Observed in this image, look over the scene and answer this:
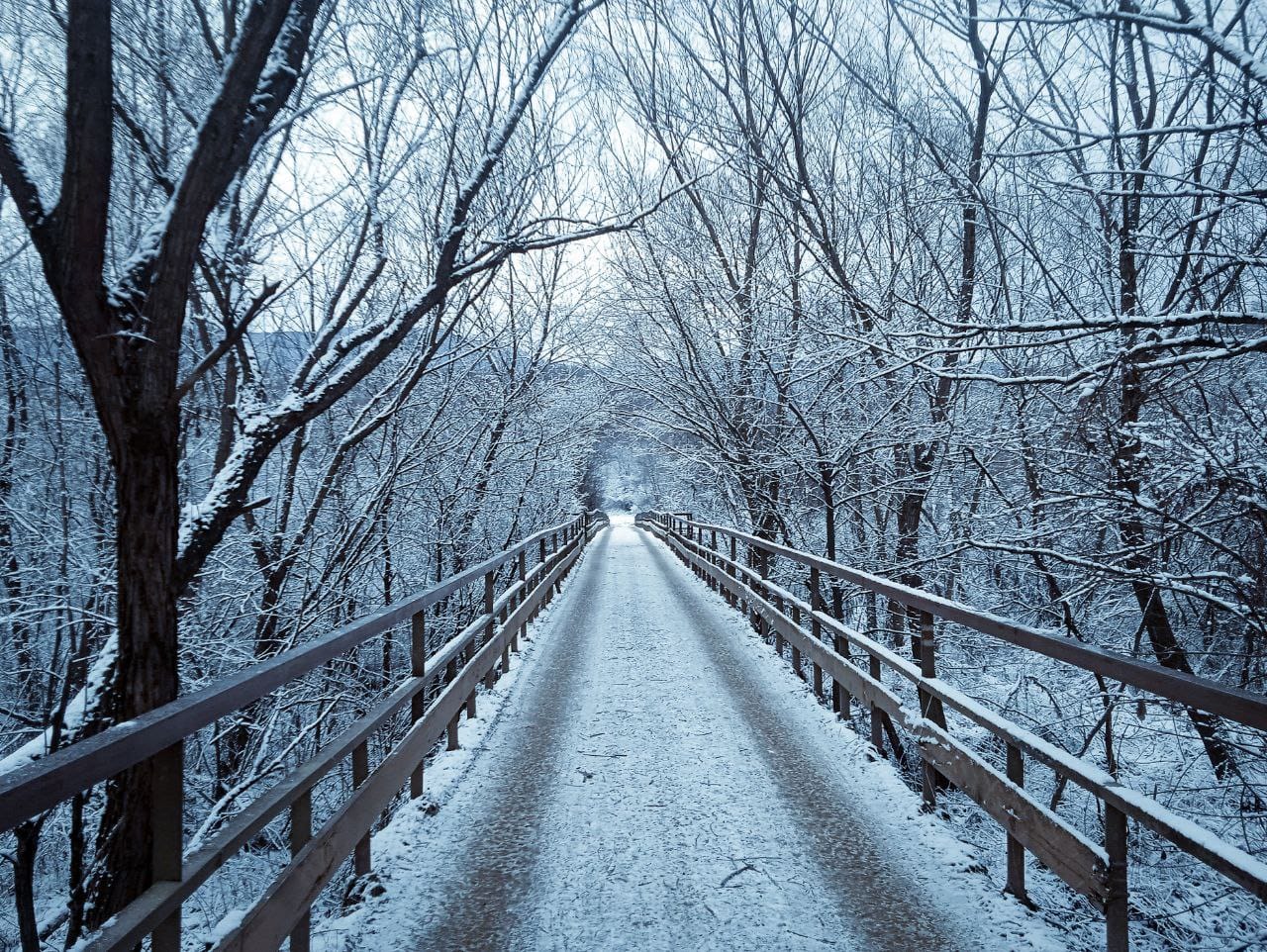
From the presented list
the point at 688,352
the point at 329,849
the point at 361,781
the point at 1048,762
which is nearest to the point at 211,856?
the point at 329,849

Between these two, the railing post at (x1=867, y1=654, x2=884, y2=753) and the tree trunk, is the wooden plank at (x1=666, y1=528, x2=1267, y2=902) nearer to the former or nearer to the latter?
the railing post at (x1=867, y1=654, x2=884, y2=753)

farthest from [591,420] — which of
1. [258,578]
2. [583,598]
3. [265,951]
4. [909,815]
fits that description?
[265,951]

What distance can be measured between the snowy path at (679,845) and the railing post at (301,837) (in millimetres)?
356

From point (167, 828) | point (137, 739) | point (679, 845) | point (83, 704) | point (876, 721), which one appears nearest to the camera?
point (137, 739)

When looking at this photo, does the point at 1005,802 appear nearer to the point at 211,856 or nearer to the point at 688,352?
the point at 211,856

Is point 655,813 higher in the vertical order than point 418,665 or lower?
lower

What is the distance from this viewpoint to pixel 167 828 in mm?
1688

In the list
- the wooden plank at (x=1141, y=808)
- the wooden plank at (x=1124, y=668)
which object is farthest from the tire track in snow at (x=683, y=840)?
the wooden plank at (x=1124, y=668)

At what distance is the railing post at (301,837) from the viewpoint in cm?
235

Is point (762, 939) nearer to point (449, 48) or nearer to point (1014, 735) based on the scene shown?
point (1014, 735)

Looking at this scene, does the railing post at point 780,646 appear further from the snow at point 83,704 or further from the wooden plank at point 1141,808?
the snow at point 83,704

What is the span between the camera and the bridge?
1.85 m

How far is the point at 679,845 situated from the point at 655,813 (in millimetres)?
358

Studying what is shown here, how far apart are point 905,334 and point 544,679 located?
4.51 metres
